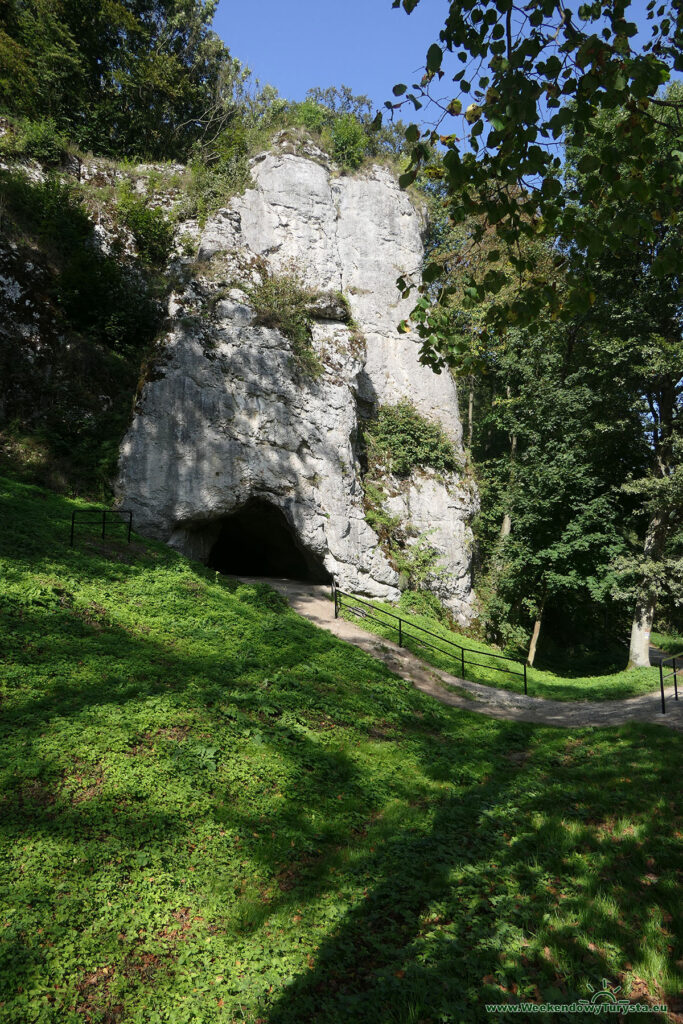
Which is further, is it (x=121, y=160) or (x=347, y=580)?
(x=121, y=160)

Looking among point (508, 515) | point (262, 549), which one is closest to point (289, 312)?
point (262, 549)

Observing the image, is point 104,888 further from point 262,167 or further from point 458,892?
point 262,167

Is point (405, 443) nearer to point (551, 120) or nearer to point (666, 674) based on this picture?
point (666, 674)

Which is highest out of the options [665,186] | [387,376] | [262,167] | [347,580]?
[262,167]

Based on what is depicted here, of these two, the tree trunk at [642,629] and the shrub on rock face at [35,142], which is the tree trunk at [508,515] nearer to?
the tree trunk at [642,629]

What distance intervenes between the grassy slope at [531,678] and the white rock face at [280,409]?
111 inches

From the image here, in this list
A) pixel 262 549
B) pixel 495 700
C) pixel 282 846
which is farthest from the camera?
pixel 262 549

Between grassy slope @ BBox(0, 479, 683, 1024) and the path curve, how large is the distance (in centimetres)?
201

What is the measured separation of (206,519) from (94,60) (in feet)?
77.0

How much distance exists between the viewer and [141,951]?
12.8 feet

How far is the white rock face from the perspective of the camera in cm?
1667

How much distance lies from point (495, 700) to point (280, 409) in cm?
1107

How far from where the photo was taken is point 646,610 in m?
18.2

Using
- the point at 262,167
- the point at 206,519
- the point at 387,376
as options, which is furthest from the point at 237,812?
the point at 262,167
